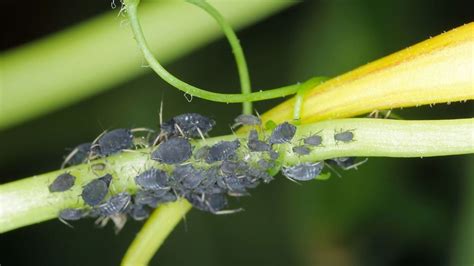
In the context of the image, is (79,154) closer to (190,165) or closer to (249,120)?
(190,165)

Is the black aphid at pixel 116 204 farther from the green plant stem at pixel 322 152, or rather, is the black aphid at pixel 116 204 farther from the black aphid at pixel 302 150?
the black aphid at pixel 302 150

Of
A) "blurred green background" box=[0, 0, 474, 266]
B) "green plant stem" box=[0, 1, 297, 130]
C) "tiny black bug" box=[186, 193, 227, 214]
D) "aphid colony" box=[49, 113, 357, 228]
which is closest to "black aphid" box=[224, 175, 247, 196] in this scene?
"aphid colony" box=[49, 113, 357, 228]

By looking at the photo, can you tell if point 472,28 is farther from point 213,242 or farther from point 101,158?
point 213,242

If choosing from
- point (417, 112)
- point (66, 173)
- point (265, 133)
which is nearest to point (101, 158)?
point (66, 173)

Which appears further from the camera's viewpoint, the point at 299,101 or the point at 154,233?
the point at 154,233

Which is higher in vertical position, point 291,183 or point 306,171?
point 291,183

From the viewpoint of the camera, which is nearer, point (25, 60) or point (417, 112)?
point (25, 60)

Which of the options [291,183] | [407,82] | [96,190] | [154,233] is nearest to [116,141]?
[96,190]
